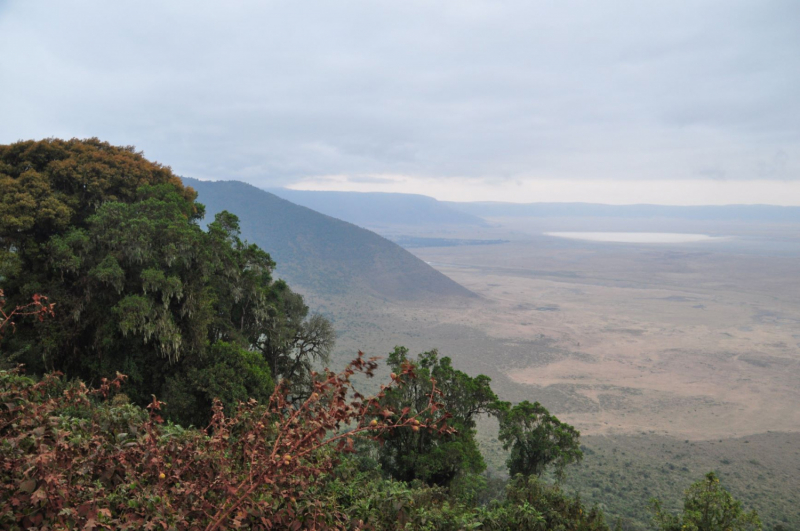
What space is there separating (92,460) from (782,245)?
248 meters

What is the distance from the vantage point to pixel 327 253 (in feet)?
333

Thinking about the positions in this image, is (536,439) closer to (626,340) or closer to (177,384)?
(177,384)

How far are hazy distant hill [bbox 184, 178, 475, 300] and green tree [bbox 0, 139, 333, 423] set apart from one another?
6531cm

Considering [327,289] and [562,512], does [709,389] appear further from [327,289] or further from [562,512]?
[327,289]

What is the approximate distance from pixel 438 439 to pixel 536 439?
3.79 metres

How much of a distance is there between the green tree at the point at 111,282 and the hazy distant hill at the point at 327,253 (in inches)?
2571

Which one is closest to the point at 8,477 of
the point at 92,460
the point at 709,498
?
the point at 92,460

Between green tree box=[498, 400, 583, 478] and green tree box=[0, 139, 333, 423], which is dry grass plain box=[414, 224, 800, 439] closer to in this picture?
green tree box=[498, 400, 583, 478]

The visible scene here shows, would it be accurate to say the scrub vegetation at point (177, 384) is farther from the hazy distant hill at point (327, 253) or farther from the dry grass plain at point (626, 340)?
the hazy distant hill at point (327, 253)

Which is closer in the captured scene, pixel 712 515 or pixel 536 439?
pixel 712 515

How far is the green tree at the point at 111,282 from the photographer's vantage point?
1202 centimetres

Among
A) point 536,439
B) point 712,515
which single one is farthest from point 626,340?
point 712,515

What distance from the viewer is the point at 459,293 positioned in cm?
8481

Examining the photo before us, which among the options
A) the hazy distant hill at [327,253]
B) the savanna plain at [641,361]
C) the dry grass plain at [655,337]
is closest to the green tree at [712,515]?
the savanna plain at [641,361]
